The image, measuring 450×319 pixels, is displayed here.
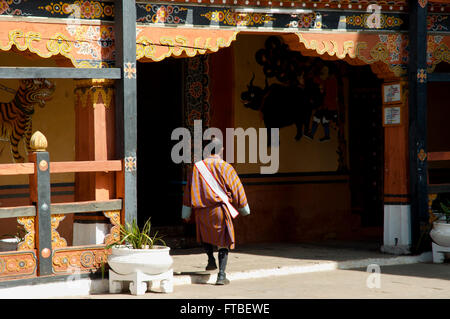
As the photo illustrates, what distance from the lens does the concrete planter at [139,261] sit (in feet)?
29.9

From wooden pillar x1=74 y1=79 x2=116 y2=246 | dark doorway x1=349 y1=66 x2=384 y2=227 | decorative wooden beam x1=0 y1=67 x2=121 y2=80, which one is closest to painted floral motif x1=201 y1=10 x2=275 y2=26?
decorative wooden beam x1=0 y1=67 x2=121 y2=80

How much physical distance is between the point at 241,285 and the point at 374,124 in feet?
18.0

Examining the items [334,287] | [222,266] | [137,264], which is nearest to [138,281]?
[137,264]

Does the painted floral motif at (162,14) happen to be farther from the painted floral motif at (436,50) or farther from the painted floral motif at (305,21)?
the painted floral motif at (436,50)

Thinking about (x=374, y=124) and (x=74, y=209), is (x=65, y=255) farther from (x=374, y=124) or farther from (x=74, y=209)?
(x=374, y=124)

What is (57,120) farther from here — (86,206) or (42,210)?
(42,210)

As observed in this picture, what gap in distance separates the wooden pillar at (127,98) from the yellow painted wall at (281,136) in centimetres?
344

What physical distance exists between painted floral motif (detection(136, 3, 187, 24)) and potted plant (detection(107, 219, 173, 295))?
2.55m

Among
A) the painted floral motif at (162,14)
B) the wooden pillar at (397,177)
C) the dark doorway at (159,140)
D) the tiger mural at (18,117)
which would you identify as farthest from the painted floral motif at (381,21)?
the tiger mural at (18,117)

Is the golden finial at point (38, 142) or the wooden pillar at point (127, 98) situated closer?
the golden finial at point (38, 142)

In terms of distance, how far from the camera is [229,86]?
1298cm

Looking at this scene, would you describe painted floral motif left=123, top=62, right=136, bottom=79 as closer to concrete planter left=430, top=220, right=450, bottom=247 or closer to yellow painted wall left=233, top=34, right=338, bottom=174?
yellow painted wall left=233, top=34, right=338, bottom=174

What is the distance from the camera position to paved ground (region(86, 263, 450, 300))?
9.04 metres

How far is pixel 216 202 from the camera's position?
32.0 feet
